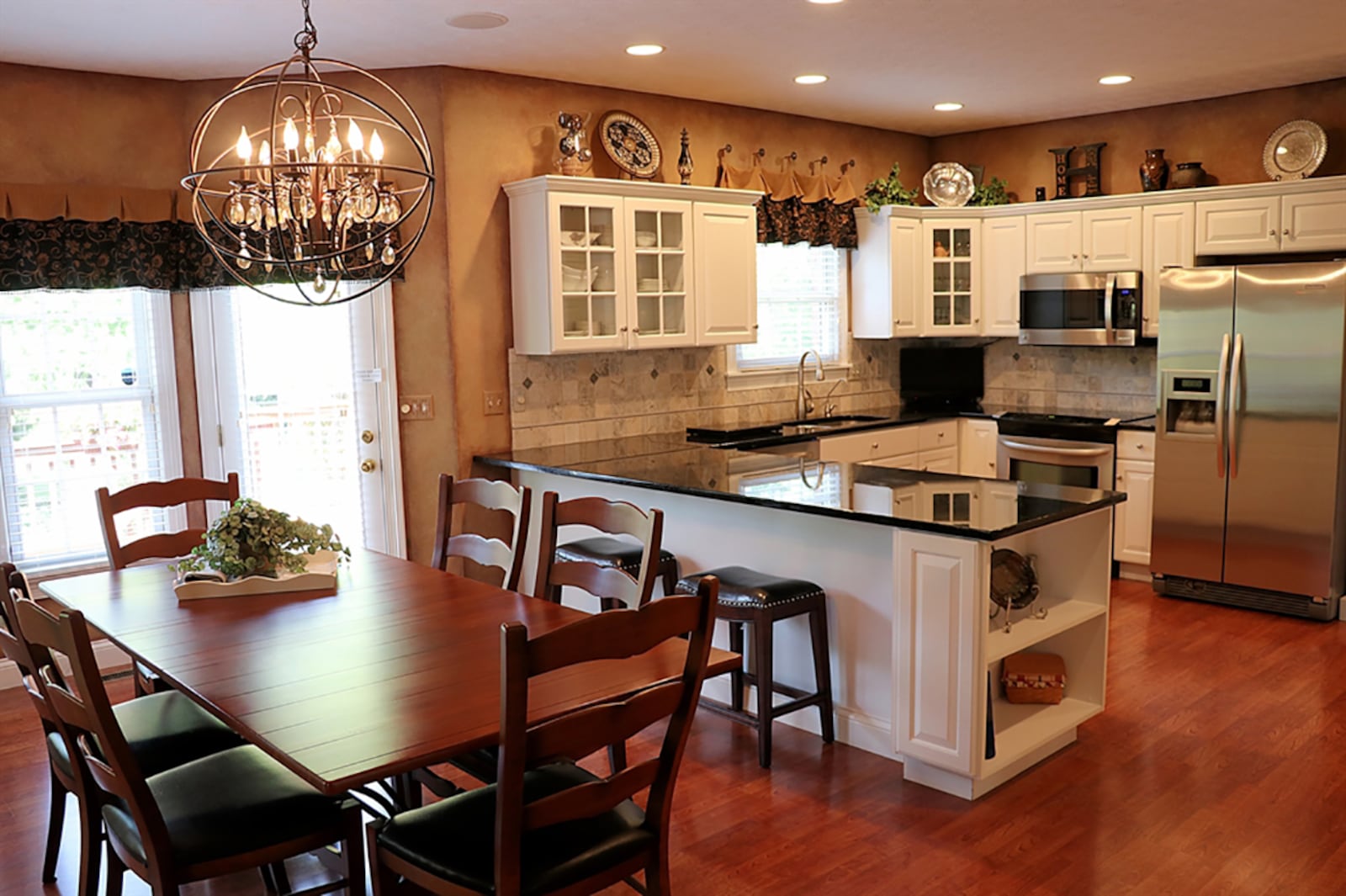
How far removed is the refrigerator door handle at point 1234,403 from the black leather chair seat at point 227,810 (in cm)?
453

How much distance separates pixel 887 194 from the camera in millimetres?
6480

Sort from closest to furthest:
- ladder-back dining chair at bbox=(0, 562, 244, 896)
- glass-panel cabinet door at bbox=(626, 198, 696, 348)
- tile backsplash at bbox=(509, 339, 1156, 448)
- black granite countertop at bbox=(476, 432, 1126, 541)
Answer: ladder-back dining chair at bbox=(0, 562, 244, 896)
black granite countertop at bbox=(476, 432, 1126, 541)
glass-panel cabinet door at bbox=(626, 198, 696, 348)
tile backsplash at bbox=(509, 339, 1156, 448)

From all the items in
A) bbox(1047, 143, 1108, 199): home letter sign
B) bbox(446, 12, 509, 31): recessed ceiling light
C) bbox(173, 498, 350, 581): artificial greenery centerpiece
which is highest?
bbox(446, 12, 509, 31): recessed ceiling light

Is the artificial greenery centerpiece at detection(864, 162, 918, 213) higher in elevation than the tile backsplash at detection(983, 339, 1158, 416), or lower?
higher

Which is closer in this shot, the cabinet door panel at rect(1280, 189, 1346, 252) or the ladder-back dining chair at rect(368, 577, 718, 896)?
the ladder-back dining chair at rect(368, 577, 718, 896)

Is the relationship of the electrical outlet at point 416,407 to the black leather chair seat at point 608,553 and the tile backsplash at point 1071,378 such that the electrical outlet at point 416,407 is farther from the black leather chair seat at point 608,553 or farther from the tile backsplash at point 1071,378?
the tile backsplash at point 1071,378

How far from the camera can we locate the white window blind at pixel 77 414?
14.8 ft

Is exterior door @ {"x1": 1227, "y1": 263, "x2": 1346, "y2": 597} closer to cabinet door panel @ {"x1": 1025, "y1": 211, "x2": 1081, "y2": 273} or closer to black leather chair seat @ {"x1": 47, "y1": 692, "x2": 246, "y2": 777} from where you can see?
cabinet door panel @ {"x1": 1025, "y1": 211, "x2": 1081, "y2": 273}

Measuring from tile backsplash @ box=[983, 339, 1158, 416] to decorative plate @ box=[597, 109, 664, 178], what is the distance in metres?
2.84

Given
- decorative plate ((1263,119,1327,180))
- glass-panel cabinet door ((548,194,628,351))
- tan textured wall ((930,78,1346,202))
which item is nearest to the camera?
glass-panel cabinet door ((548,194,628,351))

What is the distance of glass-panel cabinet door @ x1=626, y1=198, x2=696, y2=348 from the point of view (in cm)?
512

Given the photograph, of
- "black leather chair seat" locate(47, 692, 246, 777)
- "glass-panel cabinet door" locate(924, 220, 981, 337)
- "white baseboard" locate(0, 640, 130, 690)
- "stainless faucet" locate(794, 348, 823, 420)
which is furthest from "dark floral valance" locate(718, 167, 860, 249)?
"black leather chair seat" locate(47, 692, 246, 777)

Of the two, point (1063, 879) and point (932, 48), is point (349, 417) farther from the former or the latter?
point (1063, 879)

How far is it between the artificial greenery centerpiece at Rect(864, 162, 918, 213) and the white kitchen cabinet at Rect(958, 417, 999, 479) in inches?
53.8
